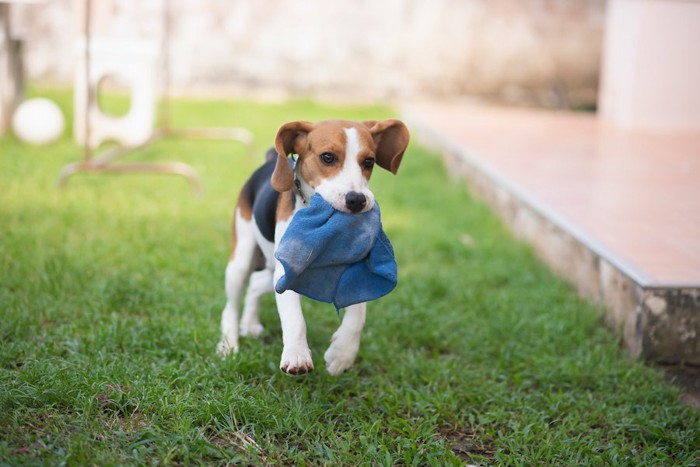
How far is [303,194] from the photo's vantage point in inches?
116

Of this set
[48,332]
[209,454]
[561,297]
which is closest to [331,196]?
[209,454]

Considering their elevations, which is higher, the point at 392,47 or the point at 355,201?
the point at 392,47

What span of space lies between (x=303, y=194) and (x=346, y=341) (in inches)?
21.8

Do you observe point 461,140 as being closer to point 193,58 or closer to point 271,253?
point 271,253

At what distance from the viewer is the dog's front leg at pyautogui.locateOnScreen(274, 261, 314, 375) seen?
8.78 ft

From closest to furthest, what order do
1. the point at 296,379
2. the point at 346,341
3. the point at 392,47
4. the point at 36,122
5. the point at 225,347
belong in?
the point at 346,341 → the point at 296,379 → the point at 225,347 → the point at 36,122 → the point at 392,47

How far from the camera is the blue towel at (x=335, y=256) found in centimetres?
268

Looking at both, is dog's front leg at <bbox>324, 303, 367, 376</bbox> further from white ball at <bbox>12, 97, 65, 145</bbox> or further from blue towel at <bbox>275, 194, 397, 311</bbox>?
white ball at <bbox>12, 97, 65, 145</bbox>

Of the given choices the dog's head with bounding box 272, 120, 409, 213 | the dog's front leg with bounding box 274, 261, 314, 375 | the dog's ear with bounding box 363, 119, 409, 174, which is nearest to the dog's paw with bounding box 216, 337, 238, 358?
the dog's front leg with bounding box 274, 261, 314, 375

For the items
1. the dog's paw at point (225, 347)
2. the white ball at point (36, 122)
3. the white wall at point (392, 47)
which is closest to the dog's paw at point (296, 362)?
the dog's paw at point (225, 347)

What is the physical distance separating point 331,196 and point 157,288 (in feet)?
5.05

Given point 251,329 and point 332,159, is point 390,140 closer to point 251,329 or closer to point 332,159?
point 332,159

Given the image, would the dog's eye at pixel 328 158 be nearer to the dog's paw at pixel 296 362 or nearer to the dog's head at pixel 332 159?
the dog's head at pixel 332 159

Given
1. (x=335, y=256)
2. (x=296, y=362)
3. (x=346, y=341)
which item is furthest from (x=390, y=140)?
(x=296, y=362)
